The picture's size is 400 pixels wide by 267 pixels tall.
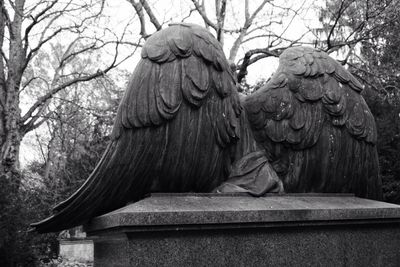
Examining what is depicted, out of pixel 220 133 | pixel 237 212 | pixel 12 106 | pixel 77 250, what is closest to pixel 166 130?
pixel 220 133

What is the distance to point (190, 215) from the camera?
12.9ft

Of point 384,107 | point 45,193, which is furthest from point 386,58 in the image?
point 45,193

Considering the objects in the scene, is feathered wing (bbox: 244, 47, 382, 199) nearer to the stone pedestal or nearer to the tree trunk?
the stone pedestal

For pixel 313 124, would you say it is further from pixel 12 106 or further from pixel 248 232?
pixel 12 106

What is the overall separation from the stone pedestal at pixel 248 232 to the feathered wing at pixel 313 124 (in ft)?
0.94

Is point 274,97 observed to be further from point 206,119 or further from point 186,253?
point 186,253

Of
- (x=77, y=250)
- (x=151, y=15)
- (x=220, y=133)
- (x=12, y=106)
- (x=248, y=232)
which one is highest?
(x=151, y=15)

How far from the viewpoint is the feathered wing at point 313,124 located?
200 inches

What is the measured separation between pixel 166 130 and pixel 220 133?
568 mm

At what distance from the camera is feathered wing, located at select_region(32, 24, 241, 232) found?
4.26 metres

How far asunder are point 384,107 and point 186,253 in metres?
15.0

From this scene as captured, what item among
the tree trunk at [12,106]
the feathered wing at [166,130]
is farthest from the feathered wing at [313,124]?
the tree trunk at [12,106]

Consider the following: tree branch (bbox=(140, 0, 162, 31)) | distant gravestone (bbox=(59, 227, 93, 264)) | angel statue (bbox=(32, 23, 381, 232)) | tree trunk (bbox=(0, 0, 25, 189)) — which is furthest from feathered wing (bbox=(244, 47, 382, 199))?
distant gravestone (bbox=(59, 227, 93, 264))

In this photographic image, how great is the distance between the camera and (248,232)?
4.25 meters
